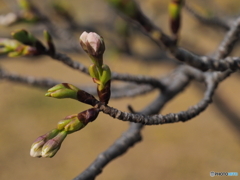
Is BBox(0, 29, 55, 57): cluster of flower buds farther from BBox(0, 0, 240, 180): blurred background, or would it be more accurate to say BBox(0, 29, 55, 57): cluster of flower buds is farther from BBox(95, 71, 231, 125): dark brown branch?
BBox(0, 0, 240, 180): blurred background

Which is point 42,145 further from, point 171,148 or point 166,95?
point 171,148

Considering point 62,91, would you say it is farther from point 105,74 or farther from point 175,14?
point 175,14

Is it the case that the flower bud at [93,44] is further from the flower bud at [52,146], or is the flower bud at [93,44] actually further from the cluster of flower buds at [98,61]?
the flower bud at [52,146]

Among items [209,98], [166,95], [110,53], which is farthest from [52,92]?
[110,53]

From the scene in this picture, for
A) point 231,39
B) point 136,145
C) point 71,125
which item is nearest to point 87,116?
point 71,125

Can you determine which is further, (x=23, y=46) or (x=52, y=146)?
(x=23, y=46)

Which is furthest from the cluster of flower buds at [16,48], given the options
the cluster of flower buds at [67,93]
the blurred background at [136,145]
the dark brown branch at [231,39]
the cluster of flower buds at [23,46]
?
the blurred background at [136,145]
